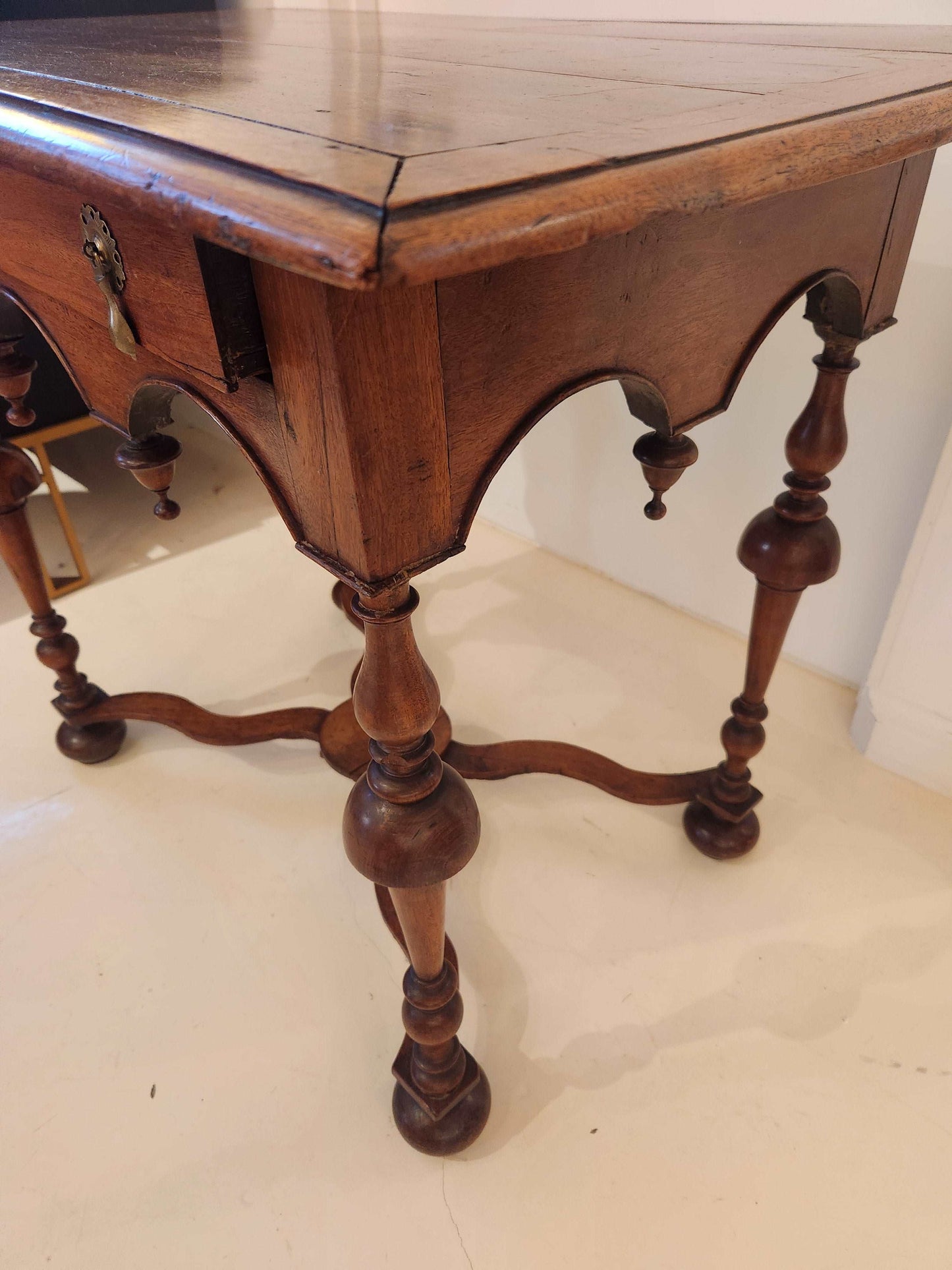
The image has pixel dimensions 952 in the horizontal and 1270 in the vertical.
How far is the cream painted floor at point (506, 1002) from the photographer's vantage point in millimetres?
740

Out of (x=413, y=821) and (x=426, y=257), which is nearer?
(x=426, y=257)

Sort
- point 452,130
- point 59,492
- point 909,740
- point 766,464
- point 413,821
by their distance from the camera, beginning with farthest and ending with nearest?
point 59,492 → point 766,464 → point 909,740 → point 413,821 → point 452,130

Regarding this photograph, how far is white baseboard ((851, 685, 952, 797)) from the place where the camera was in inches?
43.9

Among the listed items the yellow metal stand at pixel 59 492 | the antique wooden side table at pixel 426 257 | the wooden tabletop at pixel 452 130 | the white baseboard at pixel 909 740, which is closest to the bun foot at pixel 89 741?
the yellow metal stand at pixel 59 492

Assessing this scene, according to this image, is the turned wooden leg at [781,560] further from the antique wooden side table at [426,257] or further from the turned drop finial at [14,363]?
the turned drop finial at [14,363]

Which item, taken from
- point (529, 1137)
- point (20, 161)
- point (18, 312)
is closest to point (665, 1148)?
point (529, 1137)

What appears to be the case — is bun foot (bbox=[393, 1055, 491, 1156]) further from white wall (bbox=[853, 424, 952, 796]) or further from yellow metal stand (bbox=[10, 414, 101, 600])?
yellow metal stand (bbox=[10, 414, 101, 600])

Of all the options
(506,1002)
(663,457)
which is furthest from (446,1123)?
(663,457)

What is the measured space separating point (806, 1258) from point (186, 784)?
86 cm

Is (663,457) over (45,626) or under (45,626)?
over

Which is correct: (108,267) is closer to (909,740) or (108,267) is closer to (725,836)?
(725,836)

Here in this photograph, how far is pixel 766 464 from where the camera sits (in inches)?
49.6

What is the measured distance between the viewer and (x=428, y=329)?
412mm

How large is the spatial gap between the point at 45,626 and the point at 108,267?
0.72 m
